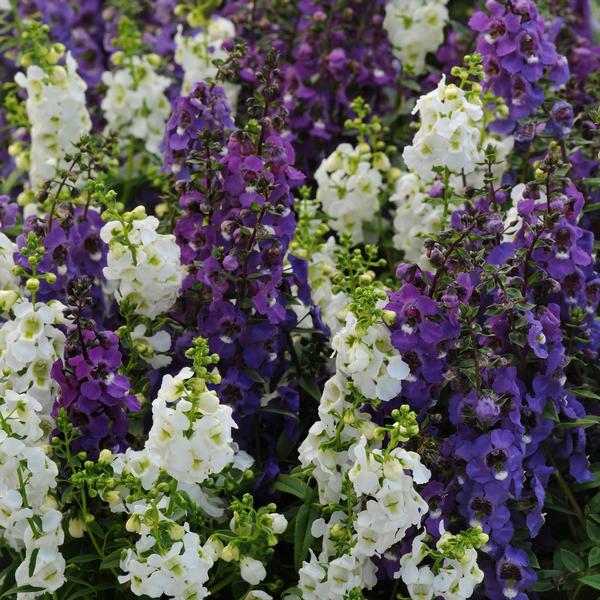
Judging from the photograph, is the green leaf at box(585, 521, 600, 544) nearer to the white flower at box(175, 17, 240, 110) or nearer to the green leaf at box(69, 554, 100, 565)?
the green leaf at box(69, 554, 100, 565)

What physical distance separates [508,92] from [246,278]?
3.36 ft

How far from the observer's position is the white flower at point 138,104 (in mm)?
4156

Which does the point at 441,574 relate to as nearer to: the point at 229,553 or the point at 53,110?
the point at 229,553

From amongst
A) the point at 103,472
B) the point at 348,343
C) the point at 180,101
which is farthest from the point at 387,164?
the point at 103,472

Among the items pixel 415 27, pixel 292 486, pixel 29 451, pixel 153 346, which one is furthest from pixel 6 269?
pixel 415 27

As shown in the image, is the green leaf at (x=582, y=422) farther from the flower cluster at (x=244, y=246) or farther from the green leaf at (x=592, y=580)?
the flower cluster at (x=244, y=246)

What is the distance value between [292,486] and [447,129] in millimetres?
975

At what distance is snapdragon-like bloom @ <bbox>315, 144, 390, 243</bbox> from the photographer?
11.9 feet

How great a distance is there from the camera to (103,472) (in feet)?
8.79

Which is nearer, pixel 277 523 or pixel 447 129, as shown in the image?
pixel 277 523

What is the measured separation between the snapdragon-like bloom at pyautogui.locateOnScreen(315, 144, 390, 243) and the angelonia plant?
12 millimetres

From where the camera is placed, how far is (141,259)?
288cm

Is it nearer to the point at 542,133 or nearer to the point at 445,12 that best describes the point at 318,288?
the point at 542,133

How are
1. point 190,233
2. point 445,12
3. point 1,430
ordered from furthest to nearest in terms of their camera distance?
point 445,12 < point 190,233 < point 1,430
